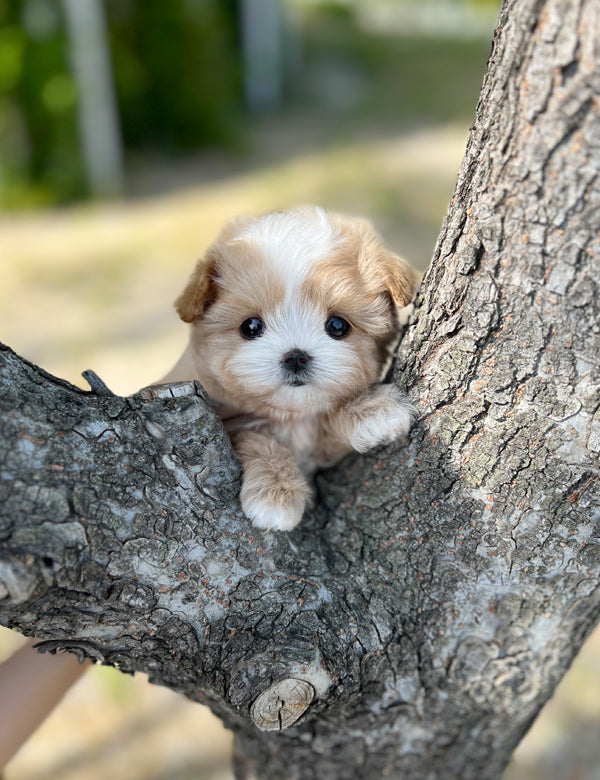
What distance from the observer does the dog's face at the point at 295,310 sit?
1.75 meters

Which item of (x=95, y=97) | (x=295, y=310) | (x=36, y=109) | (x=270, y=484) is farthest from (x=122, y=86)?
→ (x=270, y=484)

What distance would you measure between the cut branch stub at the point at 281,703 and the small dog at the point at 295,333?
383 millimetres

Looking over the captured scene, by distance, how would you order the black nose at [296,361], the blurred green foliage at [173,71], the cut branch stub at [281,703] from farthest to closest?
the blurred green foliage at [173,71], the black nose at [296,361], the cut branch stub at [281,703]

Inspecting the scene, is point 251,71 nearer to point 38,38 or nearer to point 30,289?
point 38,38

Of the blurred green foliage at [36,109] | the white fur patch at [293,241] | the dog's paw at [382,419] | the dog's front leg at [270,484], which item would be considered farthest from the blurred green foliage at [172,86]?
the dog's paw at [382,419]

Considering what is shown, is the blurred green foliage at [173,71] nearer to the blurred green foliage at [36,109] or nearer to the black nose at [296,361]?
the blurred green foliage at [36,109]

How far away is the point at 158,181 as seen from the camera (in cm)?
873

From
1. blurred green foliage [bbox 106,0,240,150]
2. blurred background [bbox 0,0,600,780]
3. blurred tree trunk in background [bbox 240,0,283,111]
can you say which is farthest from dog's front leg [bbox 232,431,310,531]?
blurred tree trunk in background [bbox 240,0,283,111]

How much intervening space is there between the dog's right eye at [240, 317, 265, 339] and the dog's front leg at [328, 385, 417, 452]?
0.32 metres

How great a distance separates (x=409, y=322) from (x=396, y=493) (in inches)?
17.9

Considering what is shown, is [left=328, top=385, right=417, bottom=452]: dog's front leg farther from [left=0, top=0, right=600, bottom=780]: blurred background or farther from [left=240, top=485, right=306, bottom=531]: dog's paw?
[left=0, top=0, right=600, bottom=780]: blurred background

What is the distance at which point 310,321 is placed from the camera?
1.78m

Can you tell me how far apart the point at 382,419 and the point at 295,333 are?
0.33 metres

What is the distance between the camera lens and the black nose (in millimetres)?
1735
